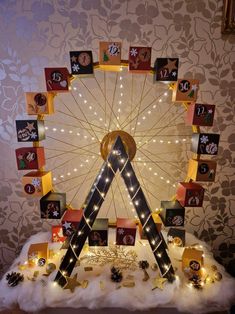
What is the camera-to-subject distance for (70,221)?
116cm

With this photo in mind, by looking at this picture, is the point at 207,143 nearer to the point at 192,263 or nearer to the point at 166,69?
the point at 166,69

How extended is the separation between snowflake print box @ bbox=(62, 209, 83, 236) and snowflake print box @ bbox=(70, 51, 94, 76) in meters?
0.68

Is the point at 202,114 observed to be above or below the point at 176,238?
above

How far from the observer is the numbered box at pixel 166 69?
110cm

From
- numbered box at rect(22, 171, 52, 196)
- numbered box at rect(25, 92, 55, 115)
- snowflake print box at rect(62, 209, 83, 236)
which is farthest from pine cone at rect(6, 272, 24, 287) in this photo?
numbered box at rect(25, 92, 55, 115)

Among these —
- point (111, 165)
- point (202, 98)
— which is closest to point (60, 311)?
point (111, 165)

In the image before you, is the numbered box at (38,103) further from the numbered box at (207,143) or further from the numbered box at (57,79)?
the numbered box at (207,143)

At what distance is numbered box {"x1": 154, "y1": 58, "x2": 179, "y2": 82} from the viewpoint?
1.10 meters

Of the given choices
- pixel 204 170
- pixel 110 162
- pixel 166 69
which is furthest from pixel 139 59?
pixel 204 170

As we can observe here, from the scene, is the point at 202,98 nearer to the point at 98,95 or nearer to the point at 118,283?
the point at 98,95

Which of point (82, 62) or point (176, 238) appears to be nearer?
point (82, 62)

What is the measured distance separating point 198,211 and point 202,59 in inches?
40.1

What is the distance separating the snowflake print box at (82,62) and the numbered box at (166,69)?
0.31 metres

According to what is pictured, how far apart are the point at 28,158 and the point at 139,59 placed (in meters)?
0.69
